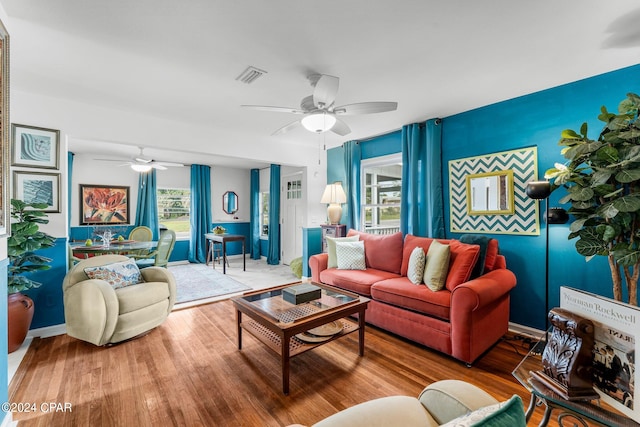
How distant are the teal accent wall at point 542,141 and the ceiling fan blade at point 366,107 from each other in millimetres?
1608

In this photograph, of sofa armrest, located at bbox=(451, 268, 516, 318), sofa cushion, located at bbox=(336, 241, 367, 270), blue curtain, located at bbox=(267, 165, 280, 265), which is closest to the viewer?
sofa armrest, located at bbox=(451, 268, 516, 318)

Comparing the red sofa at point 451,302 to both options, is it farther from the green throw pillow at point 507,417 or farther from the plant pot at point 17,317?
the plant pot at point 17,317

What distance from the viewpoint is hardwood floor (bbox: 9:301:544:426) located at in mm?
1750

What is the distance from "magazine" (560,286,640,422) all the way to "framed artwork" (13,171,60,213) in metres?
4.33

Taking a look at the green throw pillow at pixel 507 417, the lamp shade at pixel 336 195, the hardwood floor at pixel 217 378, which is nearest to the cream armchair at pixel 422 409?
the green throw pillow at pixel 507 417

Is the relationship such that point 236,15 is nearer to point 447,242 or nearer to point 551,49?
point 551,49

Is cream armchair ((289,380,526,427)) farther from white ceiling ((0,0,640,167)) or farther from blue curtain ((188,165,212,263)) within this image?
blue curtain ((188,165,212,263))

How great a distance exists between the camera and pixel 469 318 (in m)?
A: 2.19

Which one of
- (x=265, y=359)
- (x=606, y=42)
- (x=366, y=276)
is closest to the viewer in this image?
(x=606, y=42)

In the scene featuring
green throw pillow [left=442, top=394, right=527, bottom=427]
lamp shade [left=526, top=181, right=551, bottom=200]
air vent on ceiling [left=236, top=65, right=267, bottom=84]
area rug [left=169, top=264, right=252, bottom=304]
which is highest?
air vent on ceiling [left=236, top=65, right=267, bottom=84]

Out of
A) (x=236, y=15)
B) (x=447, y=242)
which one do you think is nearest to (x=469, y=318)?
(x=447, y=242)

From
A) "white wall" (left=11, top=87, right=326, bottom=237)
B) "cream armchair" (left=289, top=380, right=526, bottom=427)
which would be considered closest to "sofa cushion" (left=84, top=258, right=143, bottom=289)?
"white wall" (left=11, top=87, right=326, bottom=237)

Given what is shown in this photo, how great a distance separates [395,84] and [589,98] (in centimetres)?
173

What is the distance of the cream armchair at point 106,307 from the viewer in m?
2.45
